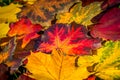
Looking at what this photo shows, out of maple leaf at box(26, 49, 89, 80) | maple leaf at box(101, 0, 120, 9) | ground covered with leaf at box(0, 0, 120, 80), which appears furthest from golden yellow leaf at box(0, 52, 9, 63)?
maple leaf at box(101, 0, 120, 9)

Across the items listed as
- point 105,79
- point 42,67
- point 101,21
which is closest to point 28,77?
point 42,67

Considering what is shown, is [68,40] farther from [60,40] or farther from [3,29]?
[3,29]

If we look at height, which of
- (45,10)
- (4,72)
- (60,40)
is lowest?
(4,72)

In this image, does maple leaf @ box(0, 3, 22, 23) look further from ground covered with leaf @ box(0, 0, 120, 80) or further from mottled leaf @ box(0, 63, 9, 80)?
mottled leaf @ box(0, 63, 9, 80)

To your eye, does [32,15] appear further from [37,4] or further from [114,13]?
[114,13]

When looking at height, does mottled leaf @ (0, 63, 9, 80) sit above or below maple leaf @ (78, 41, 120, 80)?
below

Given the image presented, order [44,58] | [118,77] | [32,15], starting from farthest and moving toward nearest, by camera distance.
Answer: [32,15] → [44,58] → [118,77]

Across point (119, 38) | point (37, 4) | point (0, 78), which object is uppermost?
point (37, 4)

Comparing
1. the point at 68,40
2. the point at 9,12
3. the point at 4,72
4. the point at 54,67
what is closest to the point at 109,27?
the point at 68,40
